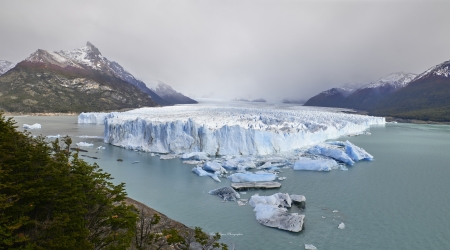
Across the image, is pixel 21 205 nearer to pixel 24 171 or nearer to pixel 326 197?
pixel 24 171

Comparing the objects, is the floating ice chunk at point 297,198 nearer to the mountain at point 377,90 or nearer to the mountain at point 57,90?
the mountain at point 57,90

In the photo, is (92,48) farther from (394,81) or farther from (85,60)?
(394,81)

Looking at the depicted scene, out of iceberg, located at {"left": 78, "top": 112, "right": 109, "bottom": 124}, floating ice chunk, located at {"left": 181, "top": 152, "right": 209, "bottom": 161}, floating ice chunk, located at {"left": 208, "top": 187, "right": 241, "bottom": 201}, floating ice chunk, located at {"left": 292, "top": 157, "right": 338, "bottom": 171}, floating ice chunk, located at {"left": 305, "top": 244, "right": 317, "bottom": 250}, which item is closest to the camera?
floating ice chunk, located at {"left": 305, "top": 244, "right": 317, "bottom": 250}

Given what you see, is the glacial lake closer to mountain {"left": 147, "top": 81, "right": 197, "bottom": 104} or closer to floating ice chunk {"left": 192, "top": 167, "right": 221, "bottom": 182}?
floating ice chunk {"left": 192, "top": 167, "right": 221, "bottom": 182}

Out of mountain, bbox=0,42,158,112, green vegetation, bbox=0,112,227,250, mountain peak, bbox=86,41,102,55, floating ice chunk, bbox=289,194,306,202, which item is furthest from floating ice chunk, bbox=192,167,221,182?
mountain peak, bbox=86,41,102,55

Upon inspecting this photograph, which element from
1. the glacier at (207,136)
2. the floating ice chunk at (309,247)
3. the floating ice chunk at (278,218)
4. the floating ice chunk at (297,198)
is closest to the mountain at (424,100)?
the glacier at (207,136)

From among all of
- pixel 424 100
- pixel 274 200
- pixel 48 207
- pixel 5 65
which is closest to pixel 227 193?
pixel 274 200

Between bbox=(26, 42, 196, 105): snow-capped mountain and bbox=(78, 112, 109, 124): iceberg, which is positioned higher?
bbox=(26, 42, 196, 105): snow-capped mountain

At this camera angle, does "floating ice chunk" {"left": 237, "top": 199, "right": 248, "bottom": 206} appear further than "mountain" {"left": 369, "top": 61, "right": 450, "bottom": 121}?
No
